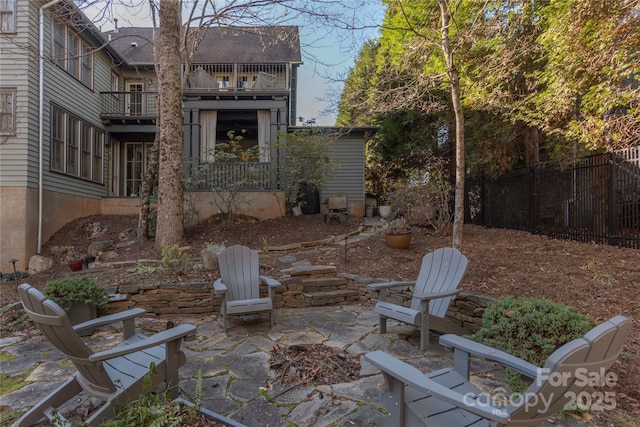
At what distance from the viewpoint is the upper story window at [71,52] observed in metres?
9.02

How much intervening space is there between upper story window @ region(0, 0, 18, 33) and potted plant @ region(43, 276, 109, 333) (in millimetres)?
8284

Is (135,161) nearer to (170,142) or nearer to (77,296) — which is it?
(170,142)

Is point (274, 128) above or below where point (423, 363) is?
above

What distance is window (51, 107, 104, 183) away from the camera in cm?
898

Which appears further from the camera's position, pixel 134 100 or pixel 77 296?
pixel 134 100

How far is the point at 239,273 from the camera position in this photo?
159 inches

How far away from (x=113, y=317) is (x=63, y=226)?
8.54 m

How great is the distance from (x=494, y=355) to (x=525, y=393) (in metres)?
0.53

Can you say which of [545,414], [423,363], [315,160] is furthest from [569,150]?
[545,414]

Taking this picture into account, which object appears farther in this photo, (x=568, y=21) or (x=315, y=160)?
(x=315, y=160)

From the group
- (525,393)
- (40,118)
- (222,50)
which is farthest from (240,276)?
(222,50)

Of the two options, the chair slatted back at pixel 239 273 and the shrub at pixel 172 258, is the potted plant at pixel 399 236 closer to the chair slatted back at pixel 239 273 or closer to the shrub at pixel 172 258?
the chair slatted back at pixel 239 273

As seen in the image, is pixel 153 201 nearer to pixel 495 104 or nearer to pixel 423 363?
pixel 423 363

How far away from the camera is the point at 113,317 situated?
2.34 metres
